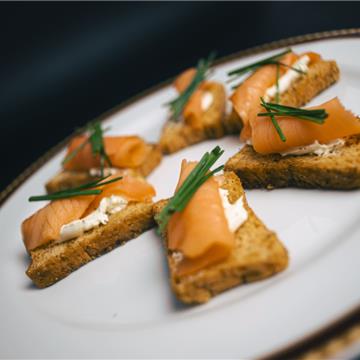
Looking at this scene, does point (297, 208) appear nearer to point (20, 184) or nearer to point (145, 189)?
point (145, 189)

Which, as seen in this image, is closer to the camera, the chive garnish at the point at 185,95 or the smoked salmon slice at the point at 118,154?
the smoked salmon slice at the point at 118,154

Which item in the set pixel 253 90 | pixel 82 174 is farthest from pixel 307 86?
pixel 82 174

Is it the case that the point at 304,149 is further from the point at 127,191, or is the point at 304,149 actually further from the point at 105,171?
the point at 105,171

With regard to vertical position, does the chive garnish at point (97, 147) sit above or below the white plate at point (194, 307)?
above

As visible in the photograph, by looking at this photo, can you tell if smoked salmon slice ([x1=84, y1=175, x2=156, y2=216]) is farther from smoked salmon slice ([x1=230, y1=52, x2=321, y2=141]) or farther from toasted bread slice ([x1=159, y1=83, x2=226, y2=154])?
smoked salmon slice ([x1=230, y1=52, x2=321, y2=141])

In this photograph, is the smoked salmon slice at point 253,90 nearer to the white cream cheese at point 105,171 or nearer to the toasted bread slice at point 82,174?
the toasted bread slice at point 82,174

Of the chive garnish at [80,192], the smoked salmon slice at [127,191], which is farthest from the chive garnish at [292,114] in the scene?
the chive garnish at [80,192]

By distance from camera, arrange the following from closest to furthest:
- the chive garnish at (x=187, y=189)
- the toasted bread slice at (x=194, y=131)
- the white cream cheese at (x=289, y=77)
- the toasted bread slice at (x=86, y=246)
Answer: the chive garnish at (x=187, y=189)
the toasted bread slice at (x=86, y=246)
the white cream cheese at (x=289, y=77)
the toasted bread slice at (x=194, y=131)

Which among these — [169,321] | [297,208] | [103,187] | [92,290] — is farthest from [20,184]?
[297,208]
